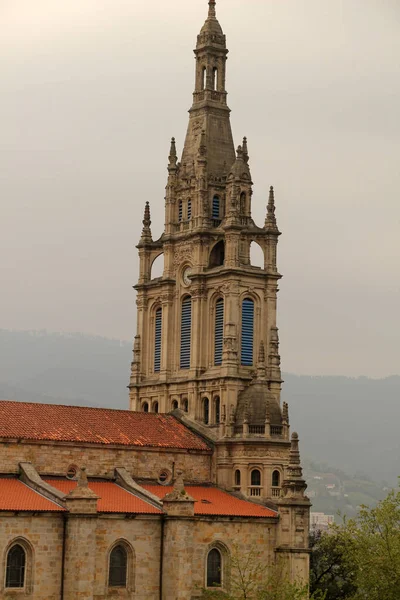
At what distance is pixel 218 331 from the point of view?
94438mm

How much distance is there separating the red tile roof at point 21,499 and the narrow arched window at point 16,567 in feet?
7.44

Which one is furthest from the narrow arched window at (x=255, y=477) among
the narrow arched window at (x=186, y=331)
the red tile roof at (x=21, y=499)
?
the red tile roof at (x=21, y=499)

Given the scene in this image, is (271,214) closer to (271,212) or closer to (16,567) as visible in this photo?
(271,212)

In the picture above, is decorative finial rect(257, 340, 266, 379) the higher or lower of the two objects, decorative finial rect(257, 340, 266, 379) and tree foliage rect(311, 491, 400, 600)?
the higher

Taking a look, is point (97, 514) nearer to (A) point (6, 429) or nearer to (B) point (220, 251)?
(A) point (6, 429)

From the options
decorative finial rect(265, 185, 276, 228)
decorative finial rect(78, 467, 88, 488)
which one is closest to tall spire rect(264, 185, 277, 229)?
decorative finial rect(265, 185, 276, 228)

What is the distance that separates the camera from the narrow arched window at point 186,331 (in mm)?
96000

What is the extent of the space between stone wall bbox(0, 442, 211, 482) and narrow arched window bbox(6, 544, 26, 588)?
7.70 m

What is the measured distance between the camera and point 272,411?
89375mm

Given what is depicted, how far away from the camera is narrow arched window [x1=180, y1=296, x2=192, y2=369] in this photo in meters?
96.0

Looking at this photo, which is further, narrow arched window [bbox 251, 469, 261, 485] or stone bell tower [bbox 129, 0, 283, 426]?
stone bell tower [bbox 129, 0, 283, 426]

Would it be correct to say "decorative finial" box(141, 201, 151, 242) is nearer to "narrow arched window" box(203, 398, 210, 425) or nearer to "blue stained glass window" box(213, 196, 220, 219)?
"blue stained glass window" box(213, 196, 220, 219)

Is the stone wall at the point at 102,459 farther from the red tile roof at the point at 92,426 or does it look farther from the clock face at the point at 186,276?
the clock face at the point at 186,276

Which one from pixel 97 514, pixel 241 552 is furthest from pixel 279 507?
pixel 97 514
